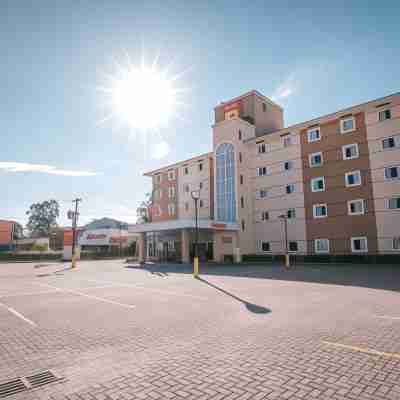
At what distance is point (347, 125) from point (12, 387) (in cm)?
3685

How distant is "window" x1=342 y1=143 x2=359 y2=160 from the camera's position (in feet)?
108

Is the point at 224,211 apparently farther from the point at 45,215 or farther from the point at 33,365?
the point at 45,215

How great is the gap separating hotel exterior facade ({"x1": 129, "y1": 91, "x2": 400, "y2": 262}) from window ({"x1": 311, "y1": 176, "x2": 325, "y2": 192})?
0.11m

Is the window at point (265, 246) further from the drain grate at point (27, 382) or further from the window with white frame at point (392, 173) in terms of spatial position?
the drain grate at point (27, 382)

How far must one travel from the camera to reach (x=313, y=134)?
36.7m

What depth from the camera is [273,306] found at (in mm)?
9969

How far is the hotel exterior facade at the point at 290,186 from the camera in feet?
101

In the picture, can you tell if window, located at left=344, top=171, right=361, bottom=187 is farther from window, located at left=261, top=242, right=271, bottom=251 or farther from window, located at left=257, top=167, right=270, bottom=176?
window, located at left=261, top=242, right=271, bottom=251

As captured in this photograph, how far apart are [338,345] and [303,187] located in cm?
3291

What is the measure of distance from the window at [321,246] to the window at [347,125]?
12.5 metres

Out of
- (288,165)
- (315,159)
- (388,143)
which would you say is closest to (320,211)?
(315,159)

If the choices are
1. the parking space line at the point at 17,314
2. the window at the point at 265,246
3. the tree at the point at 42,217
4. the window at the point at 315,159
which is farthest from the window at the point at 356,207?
the tree at the point at 42,217

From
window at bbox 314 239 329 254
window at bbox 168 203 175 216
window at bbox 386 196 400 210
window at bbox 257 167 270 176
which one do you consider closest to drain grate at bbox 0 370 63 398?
window at bbox 386 196 400 210

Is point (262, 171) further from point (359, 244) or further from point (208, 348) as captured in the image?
point (208, 348)
